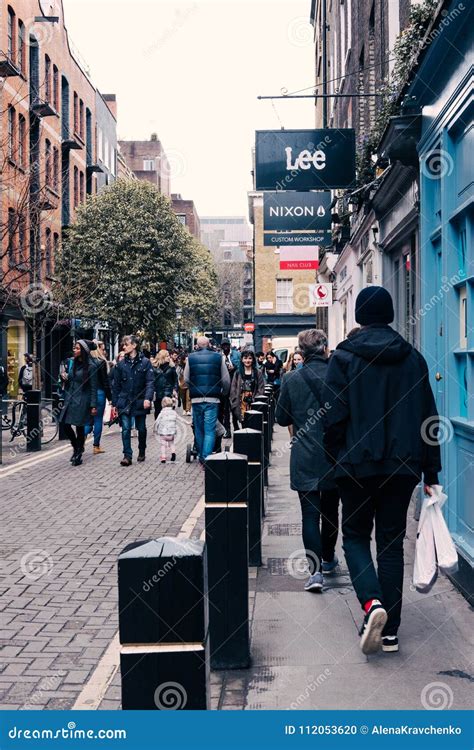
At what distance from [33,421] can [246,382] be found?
4.23 meters

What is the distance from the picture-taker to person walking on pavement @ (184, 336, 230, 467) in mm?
12227

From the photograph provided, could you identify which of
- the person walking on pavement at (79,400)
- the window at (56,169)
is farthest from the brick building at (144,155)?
the person walking on pavement at (79,400)

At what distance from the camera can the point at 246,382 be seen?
58.0ft

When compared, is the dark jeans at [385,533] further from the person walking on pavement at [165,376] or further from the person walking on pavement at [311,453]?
the person walking on pavement at [165,376]

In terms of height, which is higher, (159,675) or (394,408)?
(394,408)

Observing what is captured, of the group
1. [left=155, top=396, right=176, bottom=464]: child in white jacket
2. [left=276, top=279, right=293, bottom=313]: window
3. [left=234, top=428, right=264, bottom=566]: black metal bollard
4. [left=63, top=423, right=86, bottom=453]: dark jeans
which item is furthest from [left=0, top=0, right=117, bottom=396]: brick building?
[left=276, top=279, right=293, bottom=313]: window

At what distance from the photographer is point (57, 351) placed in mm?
38188

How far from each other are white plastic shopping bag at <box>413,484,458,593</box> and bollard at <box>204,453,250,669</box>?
93cm

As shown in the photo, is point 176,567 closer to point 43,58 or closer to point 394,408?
point 394,408

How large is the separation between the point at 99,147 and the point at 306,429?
43842mm

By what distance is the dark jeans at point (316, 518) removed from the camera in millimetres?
6230
